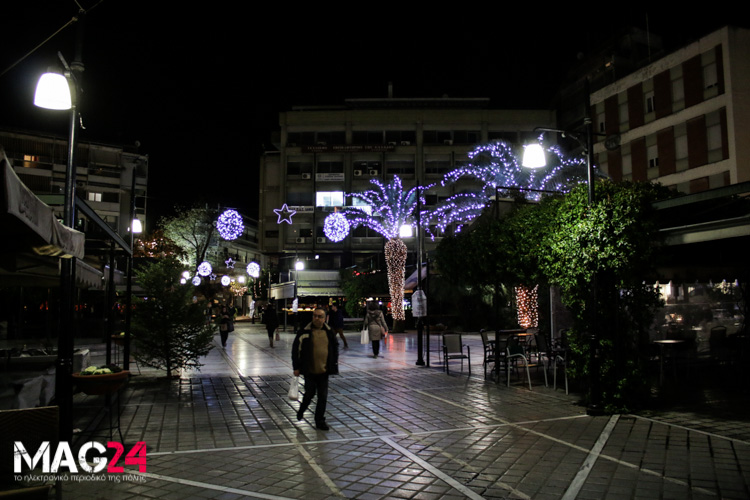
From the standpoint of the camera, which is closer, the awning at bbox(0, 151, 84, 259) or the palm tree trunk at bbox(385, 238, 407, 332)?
the awning at bbox(0, 151, 84, 259)

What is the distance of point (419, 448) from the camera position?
20.4 feet

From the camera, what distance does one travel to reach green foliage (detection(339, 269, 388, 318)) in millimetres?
33000

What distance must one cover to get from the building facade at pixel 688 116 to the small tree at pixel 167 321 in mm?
25939

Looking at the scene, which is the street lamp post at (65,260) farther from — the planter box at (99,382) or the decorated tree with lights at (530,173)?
the decorated tree with lights at (530,173)

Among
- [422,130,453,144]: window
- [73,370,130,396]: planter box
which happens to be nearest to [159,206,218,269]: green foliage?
[422,130,453,144]: window

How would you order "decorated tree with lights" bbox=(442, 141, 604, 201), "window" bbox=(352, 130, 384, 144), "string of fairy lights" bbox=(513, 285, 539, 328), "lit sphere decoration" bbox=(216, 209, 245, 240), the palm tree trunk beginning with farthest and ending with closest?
"window" bbox=(352, 130, 384, 144)
the palm tree trunk
"decorated tree with lights" bbox=(442, 141, 604, 201)
"lit sphere decoration" bbox=(216, 209, 245, 240)
"string of fairy lights" bbox=(513, 285, 539, 328)

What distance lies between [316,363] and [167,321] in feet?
18.6

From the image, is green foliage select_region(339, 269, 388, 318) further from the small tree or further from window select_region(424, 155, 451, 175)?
the small tree

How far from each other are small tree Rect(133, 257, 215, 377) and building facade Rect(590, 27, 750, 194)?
25.9m

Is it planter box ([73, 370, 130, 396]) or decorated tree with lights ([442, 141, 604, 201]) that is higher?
decorated tree with lights ([442, 141, 604, 201])

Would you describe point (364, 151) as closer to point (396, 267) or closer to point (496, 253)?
point (396, 267)

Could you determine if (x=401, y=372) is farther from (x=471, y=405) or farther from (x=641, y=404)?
(x=641, y=404)

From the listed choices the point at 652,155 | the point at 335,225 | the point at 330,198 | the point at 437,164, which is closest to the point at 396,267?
the point at 335,225

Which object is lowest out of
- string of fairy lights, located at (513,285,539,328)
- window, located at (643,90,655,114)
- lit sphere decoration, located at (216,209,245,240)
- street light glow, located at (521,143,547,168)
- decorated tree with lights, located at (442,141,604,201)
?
string of fairy lights, located at (513,285,539,328)
